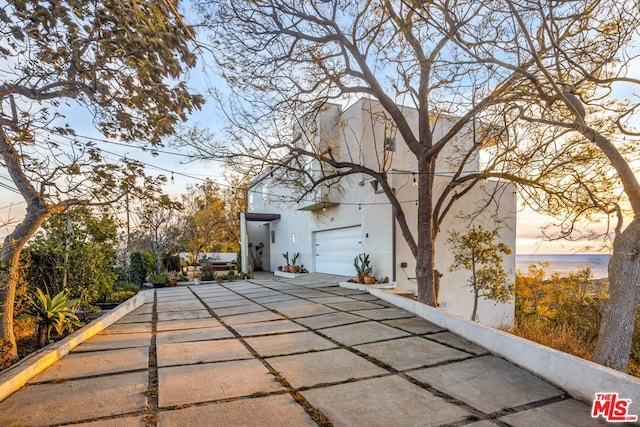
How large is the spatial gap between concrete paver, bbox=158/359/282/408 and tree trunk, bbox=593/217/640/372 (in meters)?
6.21

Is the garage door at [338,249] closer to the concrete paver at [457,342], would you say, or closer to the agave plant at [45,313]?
the concrete paver at [457,342]

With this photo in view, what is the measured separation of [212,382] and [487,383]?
2633 millimetres

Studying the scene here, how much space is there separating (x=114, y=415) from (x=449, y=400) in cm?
271

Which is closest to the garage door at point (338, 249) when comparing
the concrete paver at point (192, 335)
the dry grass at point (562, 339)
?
the dry grass at point (562, 339)

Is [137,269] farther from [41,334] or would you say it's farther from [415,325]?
[415,325]

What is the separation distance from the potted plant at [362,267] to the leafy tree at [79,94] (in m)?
6.78

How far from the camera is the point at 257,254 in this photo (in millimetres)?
20109

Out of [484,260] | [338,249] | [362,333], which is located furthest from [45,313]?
[484,260]

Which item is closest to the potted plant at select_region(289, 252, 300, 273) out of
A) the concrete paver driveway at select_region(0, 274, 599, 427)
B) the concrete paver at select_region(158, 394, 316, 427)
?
the concrete paver driveway at select_region(0, 274, 599, 427)

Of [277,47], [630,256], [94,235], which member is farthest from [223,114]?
[630,256]

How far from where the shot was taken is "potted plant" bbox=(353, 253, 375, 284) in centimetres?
1014

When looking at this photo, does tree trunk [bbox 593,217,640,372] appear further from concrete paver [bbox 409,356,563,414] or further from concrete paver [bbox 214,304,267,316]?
concrete paver [bbox 214,304,267,316]

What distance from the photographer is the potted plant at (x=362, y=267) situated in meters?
10.1

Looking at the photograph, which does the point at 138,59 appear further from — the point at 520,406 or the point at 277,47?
the point at 277,47
